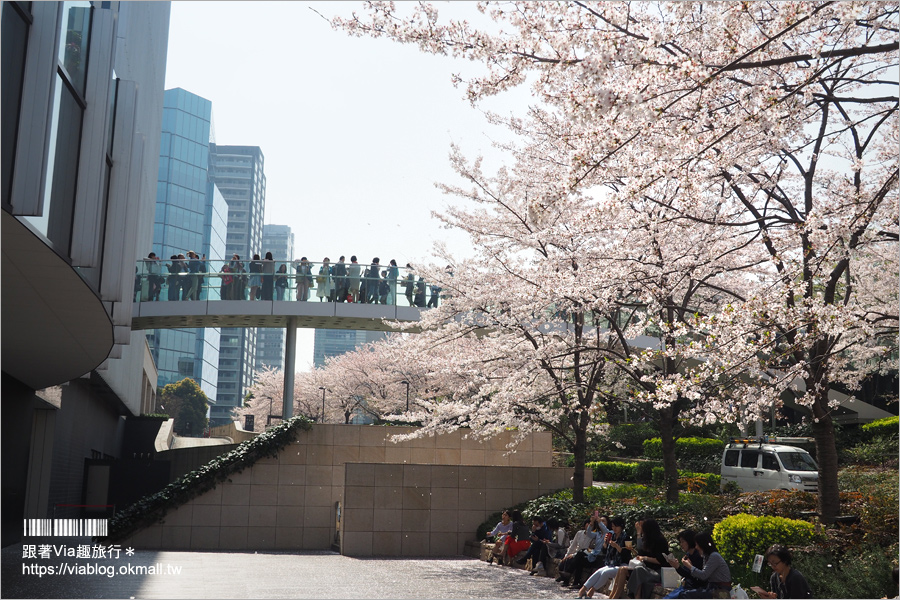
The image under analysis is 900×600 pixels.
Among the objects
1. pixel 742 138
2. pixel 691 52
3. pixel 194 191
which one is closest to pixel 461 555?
pixel 742 138

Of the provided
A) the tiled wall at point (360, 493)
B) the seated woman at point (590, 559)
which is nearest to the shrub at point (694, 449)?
the tiled wall at point (360, 493)

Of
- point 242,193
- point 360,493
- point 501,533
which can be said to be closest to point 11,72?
point 501,533

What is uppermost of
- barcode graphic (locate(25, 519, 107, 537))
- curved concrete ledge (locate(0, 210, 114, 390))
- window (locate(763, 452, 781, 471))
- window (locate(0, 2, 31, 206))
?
window (locate(0, 2, 31, 206))

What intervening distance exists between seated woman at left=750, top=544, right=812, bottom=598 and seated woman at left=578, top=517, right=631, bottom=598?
2.69 m

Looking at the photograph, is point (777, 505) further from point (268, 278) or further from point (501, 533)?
point (268, 278)

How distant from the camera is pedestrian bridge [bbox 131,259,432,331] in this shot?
22.5 meters

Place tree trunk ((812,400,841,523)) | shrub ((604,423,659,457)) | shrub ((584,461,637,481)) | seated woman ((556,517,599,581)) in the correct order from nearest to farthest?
1. tree trunk ((812,400,841,523))
2. seated woman ((556,517,599,581))
3. shrub ((584,461,637,481))
4. shrub ((604,423,659,457))

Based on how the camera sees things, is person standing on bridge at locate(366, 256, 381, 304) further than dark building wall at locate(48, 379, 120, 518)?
Yes

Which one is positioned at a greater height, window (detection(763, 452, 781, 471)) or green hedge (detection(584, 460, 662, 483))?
window (detection(763, 452, 781, 471))

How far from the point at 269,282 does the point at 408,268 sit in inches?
168

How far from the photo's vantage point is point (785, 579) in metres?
6.86

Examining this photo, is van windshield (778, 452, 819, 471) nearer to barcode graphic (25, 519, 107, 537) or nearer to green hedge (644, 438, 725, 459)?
green hedge (644, 438, 725, 459)

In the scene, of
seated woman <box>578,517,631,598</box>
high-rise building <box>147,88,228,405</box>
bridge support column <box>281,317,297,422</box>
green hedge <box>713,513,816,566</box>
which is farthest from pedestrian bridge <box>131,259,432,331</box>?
high-rise building <box>147,88,228,405</box>

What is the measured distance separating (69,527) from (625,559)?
43.8 ft
